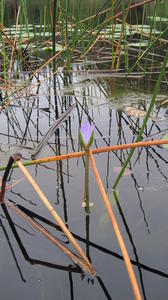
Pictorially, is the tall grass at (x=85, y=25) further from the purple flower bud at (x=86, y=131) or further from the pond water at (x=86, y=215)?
the purple flower bud at (x=86, y=131)

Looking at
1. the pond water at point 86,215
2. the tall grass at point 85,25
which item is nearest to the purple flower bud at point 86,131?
the pond water at point 86,215

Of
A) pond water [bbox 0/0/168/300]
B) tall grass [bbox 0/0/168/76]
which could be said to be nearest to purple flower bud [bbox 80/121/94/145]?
pond water [bbox 0/0/168/300]

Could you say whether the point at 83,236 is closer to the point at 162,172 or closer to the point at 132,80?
the point at 162,172

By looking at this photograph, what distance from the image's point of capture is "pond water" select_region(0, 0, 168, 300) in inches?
24.8

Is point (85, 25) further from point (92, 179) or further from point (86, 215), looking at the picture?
point (86, 215)

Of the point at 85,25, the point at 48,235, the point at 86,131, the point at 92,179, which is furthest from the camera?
the point at 85,25

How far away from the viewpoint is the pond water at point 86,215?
63 cm

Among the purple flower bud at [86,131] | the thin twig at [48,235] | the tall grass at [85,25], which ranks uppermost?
the tall grass at [85,25]

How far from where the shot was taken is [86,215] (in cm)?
83

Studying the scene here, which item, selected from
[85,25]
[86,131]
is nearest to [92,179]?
[86,131]

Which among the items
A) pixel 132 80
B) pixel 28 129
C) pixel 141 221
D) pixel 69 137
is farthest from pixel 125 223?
pixel 132 80

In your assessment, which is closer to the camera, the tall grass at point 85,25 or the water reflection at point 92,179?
the water reflection at point 92,179

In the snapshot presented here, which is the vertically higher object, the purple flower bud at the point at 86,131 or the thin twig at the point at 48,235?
the purple flower bud at the point at 86,131

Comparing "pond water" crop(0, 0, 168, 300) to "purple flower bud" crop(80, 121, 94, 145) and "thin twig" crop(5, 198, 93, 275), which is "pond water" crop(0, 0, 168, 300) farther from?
"purple flower bud" crop(80, 121, 94, 145)
